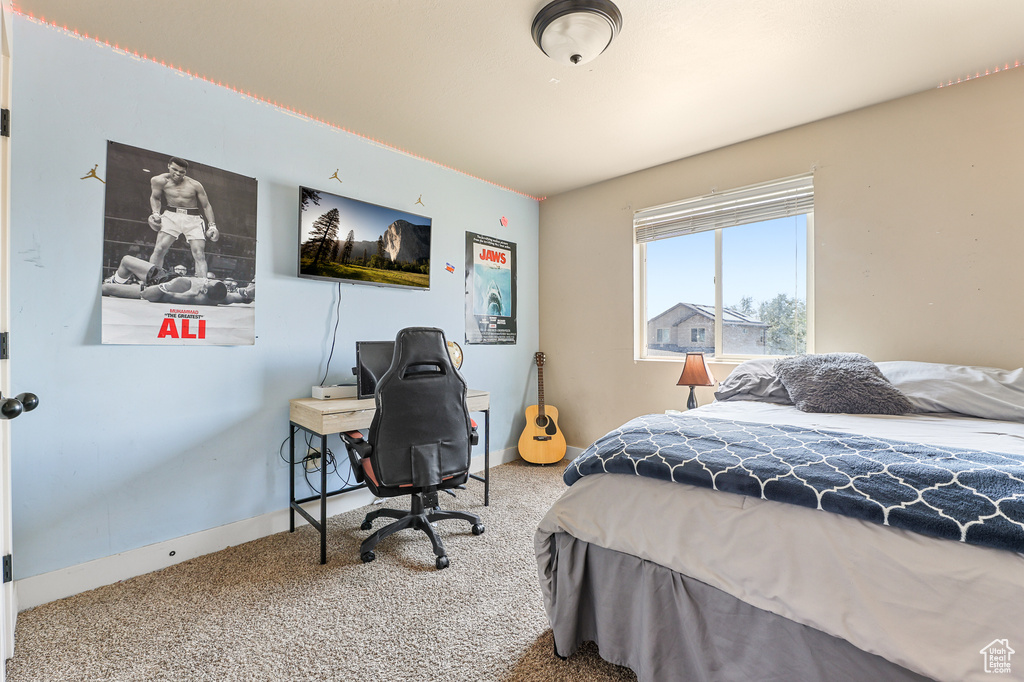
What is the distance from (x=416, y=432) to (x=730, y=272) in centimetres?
254

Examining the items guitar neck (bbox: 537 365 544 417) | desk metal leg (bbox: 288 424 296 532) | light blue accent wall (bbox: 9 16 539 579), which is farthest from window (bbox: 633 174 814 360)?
desk metal leg (bbox: 288 424 296 532)

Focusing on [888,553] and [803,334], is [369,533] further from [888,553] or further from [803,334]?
[803,334]

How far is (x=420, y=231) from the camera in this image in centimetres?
327

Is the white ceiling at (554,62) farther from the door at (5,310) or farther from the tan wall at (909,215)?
the door at (5,310)

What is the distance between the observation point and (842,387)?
7.20 ft

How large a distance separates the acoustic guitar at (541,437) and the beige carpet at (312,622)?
4.74ft

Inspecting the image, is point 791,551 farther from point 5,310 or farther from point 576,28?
point 5,310

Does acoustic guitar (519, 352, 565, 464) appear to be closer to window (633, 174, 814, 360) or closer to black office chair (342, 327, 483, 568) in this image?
window (633, 174, 814, 360)

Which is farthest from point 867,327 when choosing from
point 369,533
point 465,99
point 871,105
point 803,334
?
point 369,533

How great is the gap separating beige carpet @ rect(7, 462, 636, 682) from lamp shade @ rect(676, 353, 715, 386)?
154 cm

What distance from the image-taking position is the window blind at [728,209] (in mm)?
2922

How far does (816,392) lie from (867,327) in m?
0.79

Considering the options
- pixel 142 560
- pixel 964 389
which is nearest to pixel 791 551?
pixel 964 389

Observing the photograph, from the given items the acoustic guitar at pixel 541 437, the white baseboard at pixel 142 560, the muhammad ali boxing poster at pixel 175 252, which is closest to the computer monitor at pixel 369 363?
the muhammad ali boxing poster at pixel 175 252
